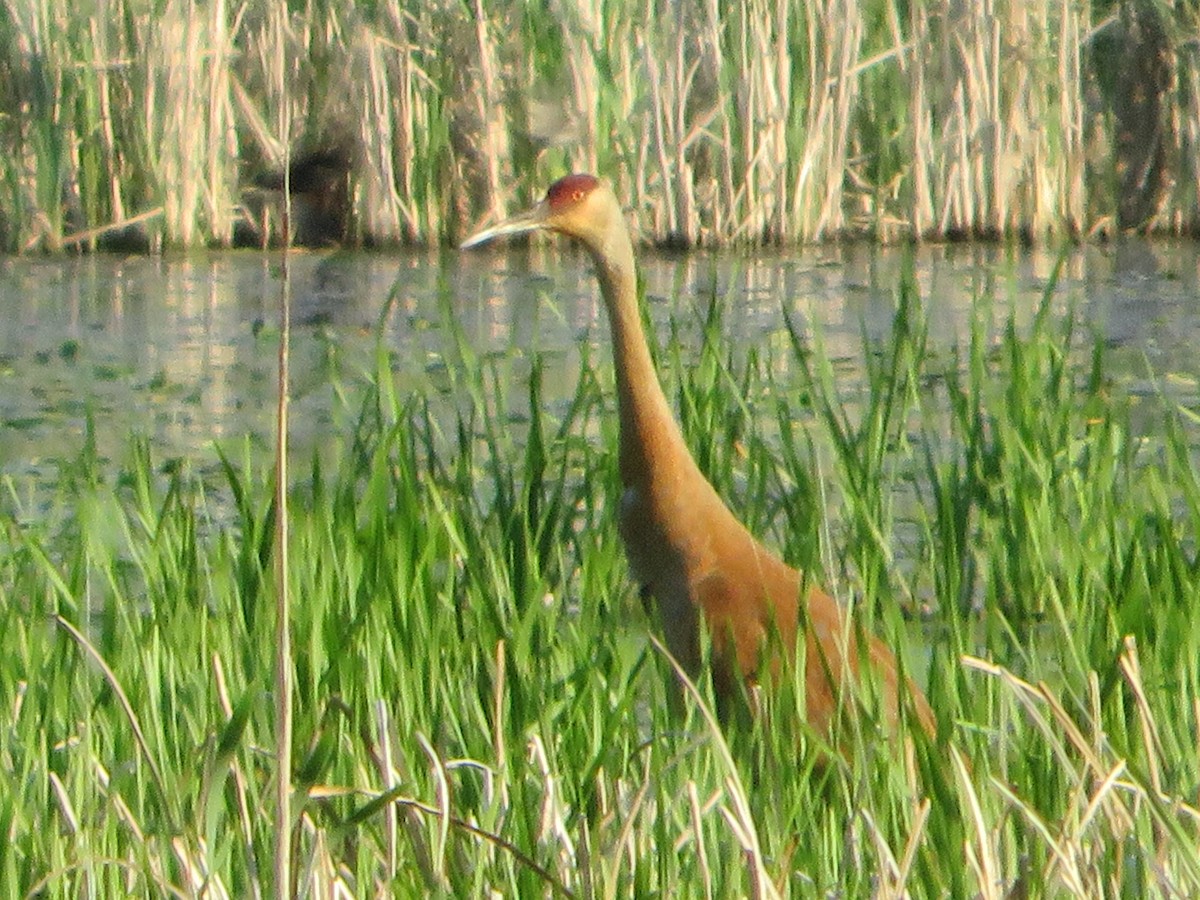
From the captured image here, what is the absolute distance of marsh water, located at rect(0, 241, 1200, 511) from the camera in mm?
5418

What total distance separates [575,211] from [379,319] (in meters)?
1.45

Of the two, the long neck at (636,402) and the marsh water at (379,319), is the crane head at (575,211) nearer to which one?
the long neck at (636,402)

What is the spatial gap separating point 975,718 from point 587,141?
5236mm

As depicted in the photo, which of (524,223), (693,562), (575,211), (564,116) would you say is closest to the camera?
(693,562)

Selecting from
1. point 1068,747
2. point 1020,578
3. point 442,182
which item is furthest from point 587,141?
point 1068,747

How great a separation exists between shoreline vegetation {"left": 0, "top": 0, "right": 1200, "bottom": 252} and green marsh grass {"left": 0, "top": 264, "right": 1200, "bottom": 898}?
378cm

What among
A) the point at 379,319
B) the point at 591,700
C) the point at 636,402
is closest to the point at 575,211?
the point at 636,402

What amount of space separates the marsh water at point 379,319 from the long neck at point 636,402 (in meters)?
1.45

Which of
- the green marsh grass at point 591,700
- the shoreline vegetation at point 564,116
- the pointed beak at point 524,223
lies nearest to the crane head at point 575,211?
the pointed beak at point 524,223

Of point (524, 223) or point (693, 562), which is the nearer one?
point (693, 562)

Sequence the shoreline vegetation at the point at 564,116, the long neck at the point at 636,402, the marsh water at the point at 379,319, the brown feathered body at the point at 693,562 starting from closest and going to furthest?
the brown feathered body at the point at 693,562, the long neck at the point at 636,402, the marsh water at the point at 379,319, the shoreline vegetation at the point at 564,116

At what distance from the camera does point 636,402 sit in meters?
3.32

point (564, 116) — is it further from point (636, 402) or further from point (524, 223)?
point (636, 402)

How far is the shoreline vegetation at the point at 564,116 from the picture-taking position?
24.7ft
